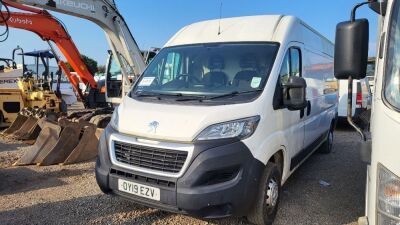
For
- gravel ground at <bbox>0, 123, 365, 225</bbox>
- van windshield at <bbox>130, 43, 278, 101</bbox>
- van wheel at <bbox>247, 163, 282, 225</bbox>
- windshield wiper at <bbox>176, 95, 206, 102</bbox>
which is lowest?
gravel ground at <bbox>0, 123, 365, 225</bbox>

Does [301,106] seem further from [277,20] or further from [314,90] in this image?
[314,90]

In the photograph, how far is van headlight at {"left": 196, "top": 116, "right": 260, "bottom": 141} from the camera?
12.5 ft

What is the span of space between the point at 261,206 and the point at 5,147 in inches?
280

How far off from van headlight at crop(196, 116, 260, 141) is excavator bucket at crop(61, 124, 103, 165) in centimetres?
426

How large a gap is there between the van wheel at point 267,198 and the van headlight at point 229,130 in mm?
563

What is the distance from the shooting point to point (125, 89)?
1029cm

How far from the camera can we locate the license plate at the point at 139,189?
12.6ft

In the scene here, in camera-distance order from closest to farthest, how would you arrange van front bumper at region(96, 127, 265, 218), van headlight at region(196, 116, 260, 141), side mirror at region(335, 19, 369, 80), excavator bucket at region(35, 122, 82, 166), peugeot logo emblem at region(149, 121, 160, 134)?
side mirror at region(335, 19, 369, 80), van front bumper at region(96, 127, 265, 218), van headlight at region(196, 116, 260, 141), peugeot logo emblem at region(149, 121, 160, 134), excavator bucket at region(35, 122, 82, 166)

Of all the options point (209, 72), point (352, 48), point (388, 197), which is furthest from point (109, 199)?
point (388, 197)

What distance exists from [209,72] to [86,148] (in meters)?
3.80

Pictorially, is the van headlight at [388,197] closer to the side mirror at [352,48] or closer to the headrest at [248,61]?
the side mirror at [352,48]

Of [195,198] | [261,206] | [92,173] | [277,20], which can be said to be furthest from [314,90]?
[92,173]

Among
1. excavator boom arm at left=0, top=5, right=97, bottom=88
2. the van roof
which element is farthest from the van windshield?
excavator boom arm at left=0, top=5, right=97, bottom=88

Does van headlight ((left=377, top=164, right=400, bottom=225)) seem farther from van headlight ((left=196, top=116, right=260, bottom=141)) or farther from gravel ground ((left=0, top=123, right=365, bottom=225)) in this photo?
gravel ground ((left=0, top=123, right=365, bottom=225))
